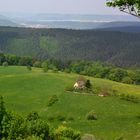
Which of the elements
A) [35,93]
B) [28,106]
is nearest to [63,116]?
[28,106]

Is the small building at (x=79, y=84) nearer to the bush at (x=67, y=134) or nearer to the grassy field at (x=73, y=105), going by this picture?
the grassy field at (x=73, y=105)

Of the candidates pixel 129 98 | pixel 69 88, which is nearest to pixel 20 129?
pixel 129 98

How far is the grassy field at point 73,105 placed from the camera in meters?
67.4

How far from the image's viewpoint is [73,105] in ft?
322

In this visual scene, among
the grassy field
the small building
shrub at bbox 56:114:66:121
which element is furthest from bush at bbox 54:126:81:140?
the small building

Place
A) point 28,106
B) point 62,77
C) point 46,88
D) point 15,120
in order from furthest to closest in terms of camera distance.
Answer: point 62,77
point 46,88
point 28,106
point 15,120

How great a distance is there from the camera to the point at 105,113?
89.0 meters

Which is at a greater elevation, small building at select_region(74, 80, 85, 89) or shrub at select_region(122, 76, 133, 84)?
small building at select_region(74, 80, 85, 89)

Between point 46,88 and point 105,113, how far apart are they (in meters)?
35.0

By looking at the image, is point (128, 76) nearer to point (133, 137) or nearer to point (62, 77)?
point (62, 77)

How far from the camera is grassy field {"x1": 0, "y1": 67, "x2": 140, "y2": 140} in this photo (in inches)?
2653

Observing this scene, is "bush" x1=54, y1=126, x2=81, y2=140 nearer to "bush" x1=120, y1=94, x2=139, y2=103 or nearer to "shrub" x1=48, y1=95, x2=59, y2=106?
"shrub" x1=48, y1=95, x2=59, y2=106

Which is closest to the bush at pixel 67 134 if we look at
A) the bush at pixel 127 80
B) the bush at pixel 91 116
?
the bush at pixel 91 116

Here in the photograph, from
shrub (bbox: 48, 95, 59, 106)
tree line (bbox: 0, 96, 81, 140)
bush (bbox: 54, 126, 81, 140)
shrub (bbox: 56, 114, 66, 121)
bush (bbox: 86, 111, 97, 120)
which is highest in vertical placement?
tree line (bbox: 0, 96, 81, 140)
